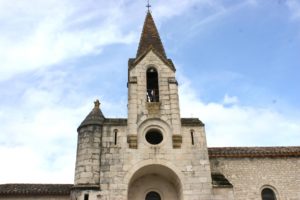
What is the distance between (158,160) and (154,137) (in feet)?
5.24

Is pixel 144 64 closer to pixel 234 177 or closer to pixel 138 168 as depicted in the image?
pixel 138 168

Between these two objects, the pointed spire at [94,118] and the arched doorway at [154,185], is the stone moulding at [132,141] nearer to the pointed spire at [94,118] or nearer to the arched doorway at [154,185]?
the arched doorway at [154,185]

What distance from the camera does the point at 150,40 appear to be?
22.2 metres

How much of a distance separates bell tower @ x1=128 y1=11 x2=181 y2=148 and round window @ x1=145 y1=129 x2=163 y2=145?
0.69m

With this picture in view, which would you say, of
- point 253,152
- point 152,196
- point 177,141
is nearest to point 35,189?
point 152,196

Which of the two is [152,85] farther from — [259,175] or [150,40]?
[259,175]

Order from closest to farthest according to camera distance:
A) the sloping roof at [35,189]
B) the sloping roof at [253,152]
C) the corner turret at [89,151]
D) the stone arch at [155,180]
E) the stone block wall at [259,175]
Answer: the corner turret at [89,151] → the stone arch at [155,180] → the sloping roof at [35,189] → the stone block wall at [259,175] → the sloping roof at [253,152]

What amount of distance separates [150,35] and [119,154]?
8.81 m

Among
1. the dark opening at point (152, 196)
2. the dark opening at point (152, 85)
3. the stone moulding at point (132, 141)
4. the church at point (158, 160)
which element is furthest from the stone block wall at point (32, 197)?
the dark opening at point (152, 85)

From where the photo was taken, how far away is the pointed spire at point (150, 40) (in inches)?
837

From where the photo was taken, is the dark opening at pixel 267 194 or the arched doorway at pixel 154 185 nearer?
the arched doorway at pixel 154 185

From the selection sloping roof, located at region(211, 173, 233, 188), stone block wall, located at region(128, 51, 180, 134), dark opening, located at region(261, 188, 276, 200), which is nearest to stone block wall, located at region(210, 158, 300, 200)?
dark opening, located at region(261, 188, 276, 200)

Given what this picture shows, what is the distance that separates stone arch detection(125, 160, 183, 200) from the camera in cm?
1698

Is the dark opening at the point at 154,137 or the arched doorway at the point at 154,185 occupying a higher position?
the dark opening at the point at 154,137
